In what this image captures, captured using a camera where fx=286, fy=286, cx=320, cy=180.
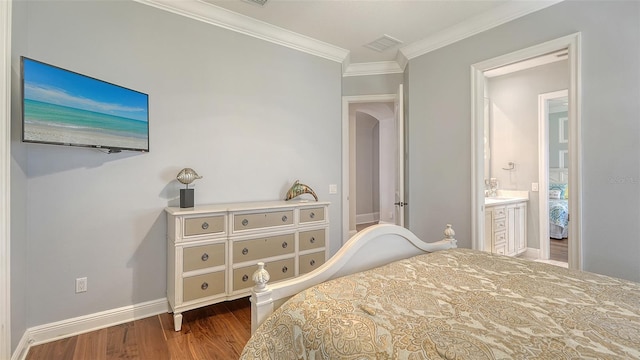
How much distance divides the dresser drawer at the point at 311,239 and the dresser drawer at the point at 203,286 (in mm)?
766

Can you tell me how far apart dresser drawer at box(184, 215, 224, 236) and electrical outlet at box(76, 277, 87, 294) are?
0.83m

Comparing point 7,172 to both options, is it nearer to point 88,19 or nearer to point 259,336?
point 88,19

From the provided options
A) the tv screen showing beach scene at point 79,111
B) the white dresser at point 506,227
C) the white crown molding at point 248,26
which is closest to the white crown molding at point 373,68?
the white crown molding at point 248,26

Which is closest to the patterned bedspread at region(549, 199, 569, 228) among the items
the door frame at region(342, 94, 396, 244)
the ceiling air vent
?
the door frame at region(342, 94, 396, 244)

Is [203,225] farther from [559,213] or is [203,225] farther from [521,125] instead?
[559,213]

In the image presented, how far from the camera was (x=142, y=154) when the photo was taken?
2.33 meters

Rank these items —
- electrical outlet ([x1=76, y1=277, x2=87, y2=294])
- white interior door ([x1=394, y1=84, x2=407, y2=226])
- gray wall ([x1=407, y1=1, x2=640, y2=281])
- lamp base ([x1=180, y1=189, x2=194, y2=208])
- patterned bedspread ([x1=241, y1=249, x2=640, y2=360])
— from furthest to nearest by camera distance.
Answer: white interior door ([x1=394, y1=84, x2=407, y2=226]), lamp base ([x1=180, y1=189, x2=194, y2=208]), electrical outlet ([x1=76, y1=277, x2=87, y2=294]), gray wall ([x1=407, y1=1, x2=640, y2=281]), patterned bedspread ([x1=241, y1=249, x2=640, y2=360])

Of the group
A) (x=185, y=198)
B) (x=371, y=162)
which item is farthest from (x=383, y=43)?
(x=371, y=162)

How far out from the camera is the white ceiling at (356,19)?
2.52 meters

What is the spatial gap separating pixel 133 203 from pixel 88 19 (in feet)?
4.64

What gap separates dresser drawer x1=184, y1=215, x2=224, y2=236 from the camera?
2.15 meters

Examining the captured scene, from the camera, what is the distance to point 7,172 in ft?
5.00

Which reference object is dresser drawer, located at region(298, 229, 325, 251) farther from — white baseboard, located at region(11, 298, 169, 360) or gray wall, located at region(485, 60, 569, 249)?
gray wall, located at region(485, 60, 569, 249)

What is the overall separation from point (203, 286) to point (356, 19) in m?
2.75
